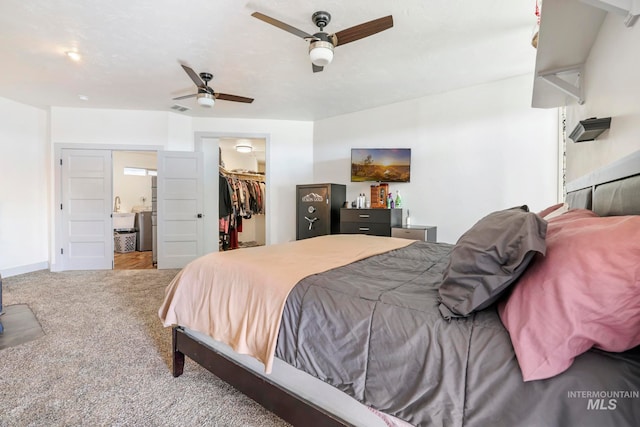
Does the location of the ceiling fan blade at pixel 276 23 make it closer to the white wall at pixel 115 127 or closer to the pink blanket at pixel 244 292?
the pink blanket at pixel 244 292

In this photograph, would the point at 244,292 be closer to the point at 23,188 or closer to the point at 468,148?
the point at 468,148

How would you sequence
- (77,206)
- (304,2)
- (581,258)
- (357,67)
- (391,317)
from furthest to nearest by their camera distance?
(77,206), (357,67), (304,2), (391,317), (581,258)

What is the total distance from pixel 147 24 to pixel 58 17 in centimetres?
67

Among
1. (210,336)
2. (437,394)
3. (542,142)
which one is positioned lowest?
(210,336)

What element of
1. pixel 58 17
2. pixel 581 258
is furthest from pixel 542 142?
pixel 58 17

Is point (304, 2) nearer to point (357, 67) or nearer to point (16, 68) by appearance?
point (357, 67)

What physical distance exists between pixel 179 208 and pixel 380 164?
326cm

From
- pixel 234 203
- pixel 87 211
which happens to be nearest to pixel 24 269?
pixel 87 211

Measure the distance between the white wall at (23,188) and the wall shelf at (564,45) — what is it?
633cm

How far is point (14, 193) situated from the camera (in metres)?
4.33

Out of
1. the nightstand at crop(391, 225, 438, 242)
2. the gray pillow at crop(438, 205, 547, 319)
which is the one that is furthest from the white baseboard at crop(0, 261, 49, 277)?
the gray pillow at crop(438, 205, 547, 319)

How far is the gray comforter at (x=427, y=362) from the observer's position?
646 mm

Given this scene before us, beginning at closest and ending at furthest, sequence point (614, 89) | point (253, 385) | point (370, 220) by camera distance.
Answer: point (253, 385) < point (614, 89) < point (370, 220)

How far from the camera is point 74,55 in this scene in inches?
116
